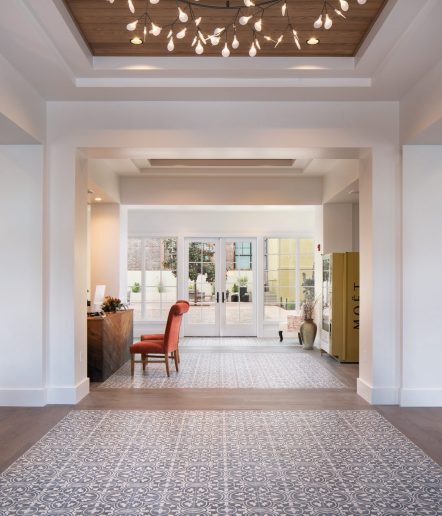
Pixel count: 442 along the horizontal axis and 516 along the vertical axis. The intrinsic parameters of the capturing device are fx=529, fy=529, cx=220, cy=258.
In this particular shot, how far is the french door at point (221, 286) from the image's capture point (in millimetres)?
11500

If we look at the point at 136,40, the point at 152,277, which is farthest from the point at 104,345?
the point at 152,277

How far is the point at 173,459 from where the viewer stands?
383 cm

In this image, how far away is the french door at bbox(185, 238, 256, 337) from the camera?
37.7ft

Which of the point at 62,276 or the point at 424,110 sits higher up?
→ the point at 424,110

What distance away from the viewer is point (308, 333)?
9562mm

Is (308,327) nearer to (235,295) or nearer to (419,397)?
Answer: (235,295)

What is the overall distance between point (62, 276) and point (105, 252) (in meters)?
3.66

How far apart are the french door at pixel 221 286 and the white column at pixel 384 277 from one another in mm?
6087

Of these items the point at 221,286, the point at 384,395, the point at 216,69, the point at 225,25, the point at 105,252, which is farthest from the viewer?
the point at 221,286

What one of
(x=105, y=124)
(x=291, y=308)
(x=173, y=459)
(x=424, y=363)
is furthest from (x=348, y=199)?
(x=173, y=459)

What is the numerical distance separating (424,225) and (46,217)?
3861mm

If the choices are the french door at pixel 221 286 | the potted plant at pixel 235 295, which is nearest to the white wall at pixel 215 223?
the french door at pixel 221 286

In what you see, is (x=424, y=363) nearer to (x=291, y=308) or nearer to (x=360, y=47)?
(x=360, y=47)

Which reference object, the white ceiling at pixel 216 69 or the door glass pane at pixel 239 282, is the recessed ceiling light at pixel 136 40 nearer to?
the white ceiling at pixel 216 69
